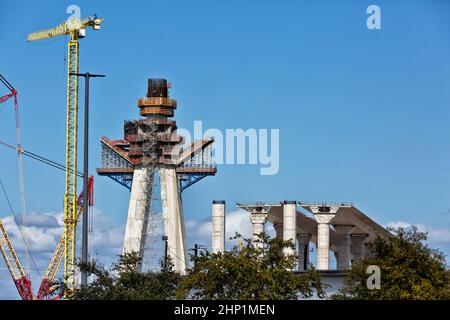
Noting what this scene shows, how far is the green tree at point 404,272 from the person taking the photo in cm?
7206

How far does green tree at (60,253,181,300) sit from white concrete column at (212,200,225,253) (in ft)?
359

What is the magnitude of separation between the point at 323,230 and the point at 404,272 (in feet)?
375

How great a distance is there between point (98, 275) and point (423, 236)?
21.8m

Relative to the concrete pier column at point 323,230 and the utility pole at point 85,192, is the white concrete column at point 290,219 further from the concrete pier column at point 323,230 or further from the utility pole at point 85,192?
the utility pole at point 85,192

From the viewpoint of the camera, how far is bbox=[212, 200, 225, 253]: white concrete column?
7633 inches

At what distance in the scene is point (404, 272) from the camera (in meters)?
73.4

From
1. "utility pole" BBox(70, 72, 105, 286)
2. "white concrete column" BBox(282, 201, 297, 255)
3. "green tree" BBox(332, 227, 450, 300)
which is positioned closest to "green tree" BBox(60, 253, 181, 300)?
"utility pole" BBox(70, 72, 105, 286)

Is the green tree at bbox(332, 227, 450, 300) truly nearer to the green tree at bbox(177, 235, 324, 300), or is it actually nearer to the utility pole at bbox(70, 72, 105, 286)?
the green tree at bbox(177, 235, 324, 300)

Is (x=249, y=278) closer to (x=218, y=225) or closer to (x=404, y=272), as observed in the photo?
(x=404, y=272)

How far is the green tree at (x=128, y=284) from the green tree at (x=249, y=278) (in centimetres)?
311

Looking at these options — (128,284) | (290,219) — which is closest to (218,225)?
(290,219)

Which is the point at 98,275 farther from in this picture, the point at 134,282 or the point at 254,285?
the point at 254,285

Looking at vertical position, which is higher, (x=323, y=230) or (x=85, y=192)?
(x=323, y=230)
